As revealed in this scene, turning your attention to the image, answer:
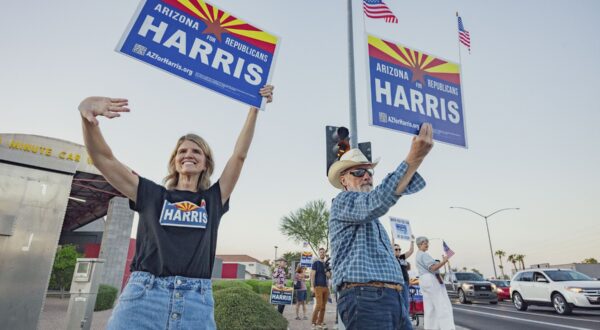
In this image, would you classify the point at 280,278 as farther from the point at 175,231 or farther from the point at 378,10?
the point at 175,231

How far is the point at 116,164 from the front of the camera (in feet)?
6.70

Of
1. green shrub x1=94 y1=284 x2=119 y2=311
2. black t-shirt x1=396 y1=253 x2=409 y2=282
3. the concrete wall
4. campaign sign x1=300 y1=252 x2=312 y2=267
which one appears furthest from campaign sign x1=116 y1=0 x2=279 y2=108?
the concrete wall

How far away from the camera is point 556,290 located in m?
13.0

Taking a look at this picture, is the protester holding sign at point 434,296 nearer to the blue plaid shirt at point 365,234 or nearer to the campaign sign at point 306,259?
the blue plaid shirt at point 365,234

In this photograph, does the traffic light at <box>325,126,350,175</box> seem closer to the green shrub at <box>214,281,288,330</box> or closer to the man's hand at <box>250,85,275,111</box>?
the man's hand at <box>250,85,275,111</box>

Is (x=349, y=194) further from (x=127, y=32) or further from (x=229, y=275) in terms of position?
(x=229, y=275)

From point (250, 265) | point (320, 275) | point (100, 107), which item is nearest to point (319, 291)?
point (320, 275)

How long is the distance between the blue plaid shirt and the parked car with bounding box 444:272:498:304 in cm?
1951

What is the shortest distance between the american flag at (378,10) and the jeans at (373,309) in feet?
18.8

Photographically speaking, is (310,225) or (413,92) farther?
(310,225)

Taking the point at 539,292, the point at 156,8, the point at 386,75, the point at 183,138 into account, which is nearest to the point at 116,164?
the point at 183,138

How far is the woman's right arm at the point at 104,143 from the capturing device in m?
1.92

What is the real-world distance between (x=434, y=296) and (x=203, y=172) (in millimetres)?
6433

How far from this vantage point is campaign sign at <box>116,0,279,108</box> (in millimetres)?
2906
